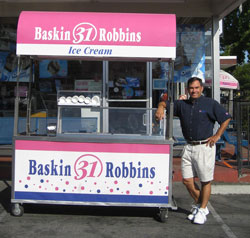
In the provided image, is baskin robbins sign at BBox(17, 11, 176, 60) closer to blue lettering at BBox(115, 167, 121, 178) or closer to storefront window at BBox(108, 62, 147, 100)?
blue lettering at BBox(115, 167, 121, 178)

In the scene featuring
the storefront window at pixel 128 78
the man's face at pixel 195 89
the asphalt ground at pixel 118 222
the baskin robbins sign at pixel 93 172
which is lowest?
the asphalt ground at pixel 118 222

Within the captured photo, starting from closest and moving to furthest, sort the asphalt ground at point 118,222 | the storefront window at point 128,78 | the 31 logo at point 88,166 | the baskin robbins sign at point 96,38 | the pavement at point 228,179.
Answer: the asphalt ground at point 118,222 < the baskin robbins sign at point 96,38 < the 31 logo at point 88,166 < the pavement at point 228,179 < the storefront window at point 128,78

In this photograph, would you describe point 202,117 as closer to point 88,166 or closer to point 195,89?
point 195,89

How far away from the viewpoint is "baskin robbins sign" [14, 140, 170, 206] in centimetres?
464

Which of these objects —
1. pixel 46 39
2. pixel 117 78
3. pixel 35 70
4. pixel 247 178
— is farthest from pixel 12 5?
pixel 247 178

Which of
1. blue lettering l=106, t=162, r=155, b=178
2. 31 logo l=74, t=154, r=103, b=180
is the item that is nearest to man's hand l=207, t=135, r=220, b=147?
blue lettering l=106, t=162, r=155, b=178

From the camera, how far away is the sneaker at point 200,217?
183 inches

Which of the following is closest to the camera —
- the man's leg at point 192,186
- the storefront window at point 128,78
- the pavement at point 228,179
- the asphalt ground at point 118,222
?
the asphalt ground at point 118,222

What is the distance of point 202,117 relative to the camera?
4.65m

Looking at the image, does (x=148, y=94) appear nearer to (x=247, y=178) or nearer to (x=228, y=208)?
(x=247, y=178)

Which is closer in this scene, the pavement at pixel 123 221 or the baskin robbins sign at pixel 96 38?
the pavement at pixel 123 221

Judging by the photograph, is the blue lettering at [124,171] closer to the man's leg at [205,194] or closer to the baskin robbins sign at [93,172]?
the baskin robbins sign at [93,172]

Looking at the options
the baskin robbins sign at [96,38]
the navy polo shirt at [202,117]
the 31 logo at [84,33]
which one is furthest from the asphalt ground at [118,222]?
the 31 logo at [84,33]

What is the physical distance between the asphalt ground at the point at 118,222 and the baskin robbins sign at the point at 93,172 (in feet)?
0.97
